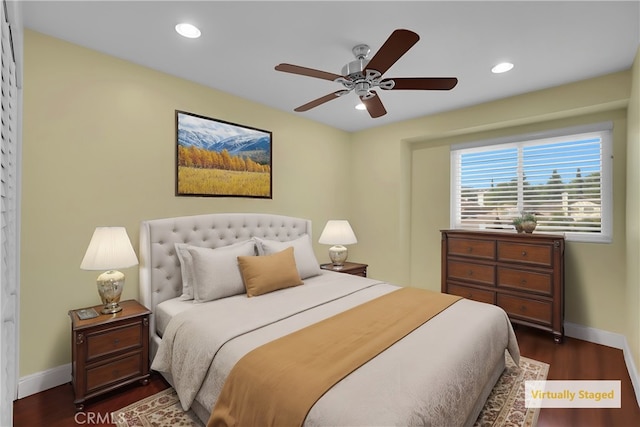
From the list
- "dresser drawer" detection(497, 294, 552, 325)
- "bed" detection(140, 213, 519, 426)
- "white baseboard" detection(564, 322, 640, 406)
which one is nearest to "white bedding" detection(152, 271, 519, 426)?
"bed" detection(140, 213, 519, 426)

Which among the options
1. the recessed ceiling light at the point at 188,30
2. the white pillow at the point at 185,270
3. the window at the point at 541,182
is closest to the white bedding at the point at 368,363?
the white pillow at the point at 185,270

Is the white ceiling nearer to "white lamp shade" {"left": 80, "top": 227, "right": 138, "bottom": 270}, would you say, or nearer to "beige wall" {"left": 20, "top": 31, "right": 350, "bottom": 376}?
"beige wall" {"left": 20, "top": 31, "right": 350, "bottom": 376}

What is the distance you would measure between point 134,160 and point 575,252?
14.3ft

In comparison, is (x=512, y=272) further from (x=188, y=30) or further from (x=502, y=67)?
(x=188, y=30)

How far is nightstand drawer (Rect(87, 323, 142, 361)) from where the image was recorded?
6.94 ft

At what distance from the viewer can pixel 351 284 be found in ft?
9.72

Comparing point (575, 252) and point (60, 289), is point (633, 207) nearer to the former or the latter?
point (575, 252)

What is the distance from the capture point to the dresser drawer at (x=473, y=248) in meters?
3.42

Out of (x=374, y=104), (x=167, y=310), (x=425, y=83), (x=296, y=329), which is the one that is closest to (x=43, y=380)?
(x=167, y=310)

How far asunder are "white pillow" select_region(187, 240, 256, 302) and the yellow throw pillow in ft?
0.23

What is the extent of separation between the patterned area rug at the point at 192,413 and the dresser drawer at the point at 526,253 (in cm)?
127

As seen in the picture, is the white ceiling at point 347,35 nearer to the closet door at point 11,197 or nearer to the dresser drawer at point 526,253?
the closet door at point 11,197

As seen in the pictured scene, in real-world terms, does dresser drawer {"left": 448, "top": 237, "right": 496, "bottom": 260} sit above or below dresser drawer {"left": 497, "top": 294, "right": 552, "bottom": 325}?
above

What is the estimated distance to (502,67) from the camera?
2684 millimetres
